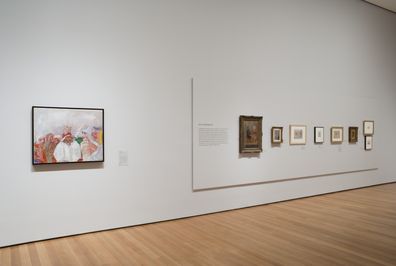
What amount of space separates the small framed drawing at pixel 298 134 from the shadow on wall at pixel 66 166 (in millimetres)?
6394

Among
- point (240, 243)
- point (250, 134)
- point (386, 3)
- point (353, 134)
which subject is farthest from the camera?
point (386, 3)

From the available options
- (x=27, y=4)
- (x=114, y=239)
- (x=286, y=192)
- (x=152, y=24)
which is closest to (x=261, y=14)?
(x=152, y=24)

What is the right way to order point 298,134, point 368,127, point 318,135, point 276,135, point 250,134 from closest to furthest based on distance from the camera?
point 250,134, point 276,135, point 298,134, point 318,135, point 368,127

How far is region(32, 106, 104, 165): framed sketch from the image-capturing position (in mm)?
7051

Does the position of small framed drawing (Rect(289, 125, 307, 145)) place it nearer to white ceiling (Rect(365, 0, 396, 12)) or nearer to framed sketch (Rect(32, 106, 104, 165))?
framed sketch (Rect(32, 106, 104, 165))

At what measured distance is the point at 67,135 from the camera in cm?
737

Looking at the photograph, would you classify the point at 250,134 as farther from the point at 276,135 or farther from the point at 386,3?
the point at 386,3

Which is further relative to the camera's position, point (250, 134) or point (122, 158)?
point (250, 134)

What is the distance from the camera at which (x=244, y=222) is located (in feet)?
27.7

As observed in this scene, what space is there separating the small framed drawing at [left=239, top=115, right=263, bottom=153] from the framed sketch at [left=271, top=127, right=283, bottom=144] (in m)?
0.52

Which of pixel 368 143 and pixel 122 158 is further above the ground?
pixel 368 143

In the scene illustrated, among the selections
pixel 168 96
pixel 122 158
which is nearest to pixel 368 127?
pixel 168 96

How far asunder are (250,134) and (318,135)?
3323 millimetres

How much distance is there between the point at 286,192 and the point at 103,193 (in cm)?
619
